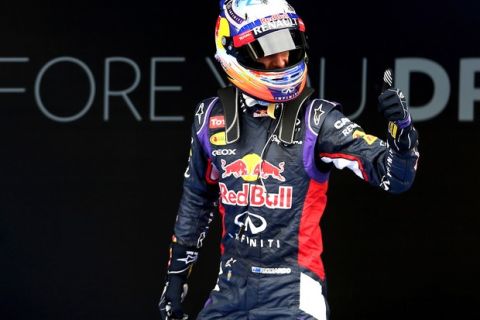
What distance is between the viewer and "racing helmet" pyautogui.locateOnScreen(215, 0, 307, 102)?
151 inches

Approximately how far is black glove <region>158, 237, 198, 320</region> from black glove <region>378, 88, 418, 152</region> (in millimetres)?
916

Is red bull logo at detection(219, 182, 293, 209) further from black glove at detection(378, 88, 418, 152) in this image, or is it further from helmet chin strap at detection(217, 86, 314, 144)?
black glove at detection(378, 88, 418, 152)

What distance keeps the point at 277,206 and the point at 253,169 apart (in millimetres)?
140

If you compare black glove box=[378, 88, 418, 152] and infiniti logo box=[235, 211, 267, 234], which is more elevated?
black glove box=[378, 88, 418, 152]

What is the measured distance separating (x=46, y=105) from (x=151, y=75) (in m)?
0.52

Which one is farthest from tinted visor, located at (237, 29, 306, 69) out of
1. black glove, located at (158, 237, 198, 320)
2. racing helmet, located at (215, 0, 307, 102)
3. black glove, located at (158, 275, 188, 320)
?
black glove, located at (158, 275, 188, 320)

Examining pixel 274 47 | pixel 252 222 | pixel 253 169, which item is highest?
pixel 274 47

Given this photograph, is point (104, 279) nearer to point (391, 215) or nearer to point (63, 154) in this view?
point (63, 154)

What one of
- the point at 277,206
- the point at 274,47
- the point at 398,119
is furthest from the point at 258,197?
the point at 398,119

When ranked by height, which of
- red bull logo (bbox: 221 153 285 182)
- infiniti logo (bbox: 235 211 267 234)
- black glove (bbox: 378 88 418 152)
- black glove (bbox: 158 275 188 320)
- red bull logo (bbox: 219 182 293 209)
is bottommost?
black glove (bbox: 158 275 188 320)

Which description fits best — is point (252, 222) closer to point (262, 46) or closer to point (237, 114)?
point (237, 114)

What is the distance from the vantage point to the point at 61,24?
579cm

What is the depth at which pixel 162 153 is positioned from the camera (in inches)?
227

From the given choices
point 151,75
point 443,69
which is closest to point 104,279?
point 151,75
